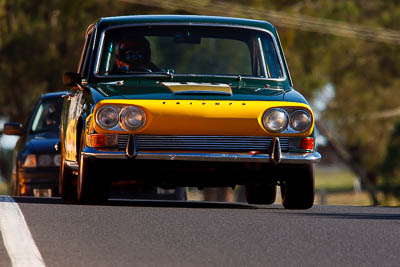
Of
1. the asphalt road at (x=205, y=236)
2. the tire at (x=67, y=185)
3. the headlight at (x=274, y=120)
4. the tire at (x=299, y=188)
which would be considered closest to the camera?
the asphalt road at (x=205, y=236)

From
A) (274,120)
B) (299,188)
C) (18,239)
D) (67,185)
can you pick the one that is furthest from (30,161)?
(18,239)

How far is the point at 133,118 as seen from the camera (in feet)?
33.8

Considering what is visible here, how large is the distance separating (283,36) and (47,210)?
3004 cm

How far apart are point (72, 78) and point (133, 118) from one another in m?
1.27

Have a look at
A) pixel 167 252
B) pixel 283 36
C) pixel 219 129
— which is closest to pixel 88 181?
pixel 219 129

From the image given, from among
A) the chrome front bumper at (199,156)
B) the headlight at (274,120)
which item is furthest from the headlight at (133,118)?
the headlight at (274,120)

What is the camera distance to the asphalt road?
711 centimetres

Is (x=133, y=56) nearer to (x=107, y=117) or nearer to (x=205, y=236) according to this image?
(x=107, y=117)

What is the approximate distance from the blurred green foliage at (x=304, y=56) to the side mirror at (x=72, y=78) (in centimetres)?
2394

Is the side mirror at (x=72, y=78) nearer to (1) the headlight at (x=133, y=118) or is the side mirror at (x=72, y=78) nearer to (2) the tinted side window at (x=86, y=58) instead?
(2) the tinted side window at (x=86, y=58)

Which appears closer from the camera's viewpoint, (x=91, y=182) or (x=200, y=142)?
(x=200, y=142)

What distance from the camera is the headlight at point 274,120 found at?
10.4 metres

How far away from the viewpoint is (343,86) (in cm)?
4700

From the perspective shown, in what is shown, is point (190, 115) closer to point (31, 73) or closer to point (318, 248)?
point (318, 248)
